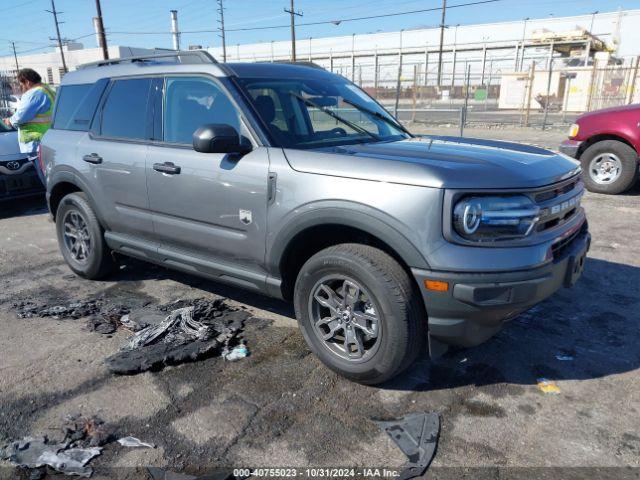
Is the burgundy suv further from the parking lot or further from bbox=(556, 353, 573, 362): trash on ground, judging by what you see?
bbox=(556, 353, 573, 362): trash on ground

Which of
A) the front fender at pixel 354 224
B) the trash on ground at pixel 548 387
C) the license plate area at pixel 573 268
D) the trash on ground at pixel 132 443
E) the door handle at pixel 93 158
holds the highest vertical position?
the door handle at pixel 93 158

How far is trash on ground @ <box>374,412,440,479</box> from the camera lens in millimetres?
2473

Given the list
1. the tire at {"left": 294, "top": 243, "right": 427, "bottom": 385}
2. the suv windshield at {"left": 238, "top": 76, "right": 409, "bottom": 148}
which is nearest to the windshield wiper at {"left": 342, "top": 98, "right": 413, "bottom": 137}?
the suv windshield at {"left": 238, "top": 76, "right": 409, "bottom": 148}

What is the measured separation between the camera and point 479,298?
2.63m

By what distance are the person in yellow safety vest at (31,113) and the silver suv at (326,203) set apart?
3.67m

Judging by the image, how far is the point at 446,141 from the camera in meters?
3.80

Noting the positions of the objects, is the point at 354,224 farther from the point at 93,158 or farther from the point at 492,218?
the point at 93,158

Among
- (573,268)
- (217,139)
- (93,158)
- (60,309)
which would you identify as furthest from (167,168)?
(573,268)

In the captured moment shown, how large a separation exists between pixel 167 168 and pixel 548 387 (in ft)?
9.79

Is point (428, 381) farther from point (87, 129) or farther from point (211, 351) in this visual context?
point (87, 129)

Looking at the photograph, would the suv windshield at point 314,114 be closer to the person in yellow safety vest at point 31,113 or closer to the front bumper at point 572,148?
the front bumper at point 572,148

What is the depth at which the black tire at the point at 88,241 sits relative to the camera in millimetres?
4688

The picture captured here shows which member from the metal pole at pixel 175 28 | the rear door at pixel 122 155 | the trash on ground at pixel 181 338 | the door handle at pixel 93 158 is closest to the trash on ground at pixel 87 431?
the trash on ground at pixel 181 338

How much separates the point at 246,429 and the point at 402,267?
1234mm
